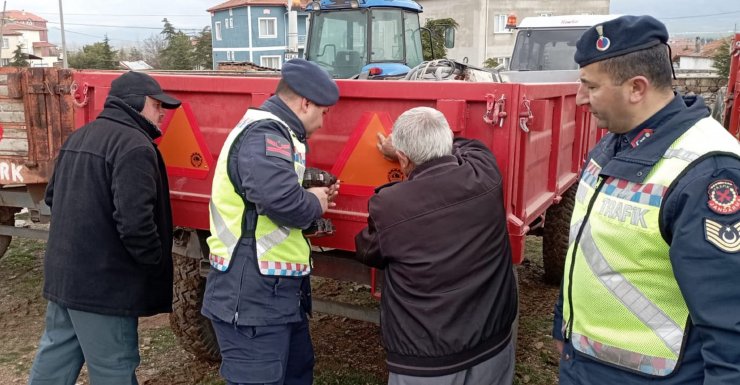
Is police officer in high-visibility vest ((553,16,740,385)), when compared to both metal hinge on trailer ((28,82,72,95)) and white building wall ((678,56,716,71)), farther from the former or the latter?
white building wall ((678,56,716,71))

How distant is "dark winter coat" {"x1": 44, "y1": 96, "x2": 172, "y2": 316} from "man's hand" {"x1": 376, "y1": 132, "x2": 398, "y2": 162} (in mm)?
975

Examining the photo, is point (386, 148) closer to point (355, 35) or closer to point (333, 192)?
point (333, 192)

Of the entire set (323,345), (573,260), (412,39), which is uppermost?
(412,39)

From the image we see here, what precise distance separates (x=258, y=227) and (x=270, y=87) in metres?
0.69

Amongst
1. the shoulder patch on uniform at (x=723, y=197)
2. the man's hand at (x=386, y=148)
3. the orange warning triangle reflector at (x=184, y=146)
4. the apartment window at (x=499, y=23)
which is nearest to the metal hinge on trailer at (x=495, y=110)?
the man's hand at (x=386, y=148)

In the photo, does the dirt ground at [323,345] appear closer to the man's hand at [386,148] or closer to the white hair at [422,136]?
the man's hand at [386,148]

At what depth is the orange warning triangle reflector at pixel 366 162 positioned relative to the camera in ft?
8.77

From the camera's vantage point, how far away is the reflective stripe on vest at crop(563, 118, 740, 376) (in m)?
1.65

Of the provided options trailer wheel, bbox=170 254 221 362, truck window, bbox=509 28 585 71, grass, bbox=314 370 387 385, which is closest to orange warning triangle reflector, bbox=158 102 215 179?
trailer wheel, bbox=170 254 221 362

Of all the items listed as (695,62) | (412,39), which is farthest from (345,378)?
(695,62)

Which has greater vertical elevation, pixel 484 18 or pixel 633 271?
pixel 484 18

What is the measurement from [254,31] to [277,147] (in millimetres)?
39502

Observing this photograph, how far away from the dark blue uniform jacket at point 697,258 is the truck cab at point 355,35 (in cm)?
718

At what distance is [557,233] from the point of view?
4.87 meters
